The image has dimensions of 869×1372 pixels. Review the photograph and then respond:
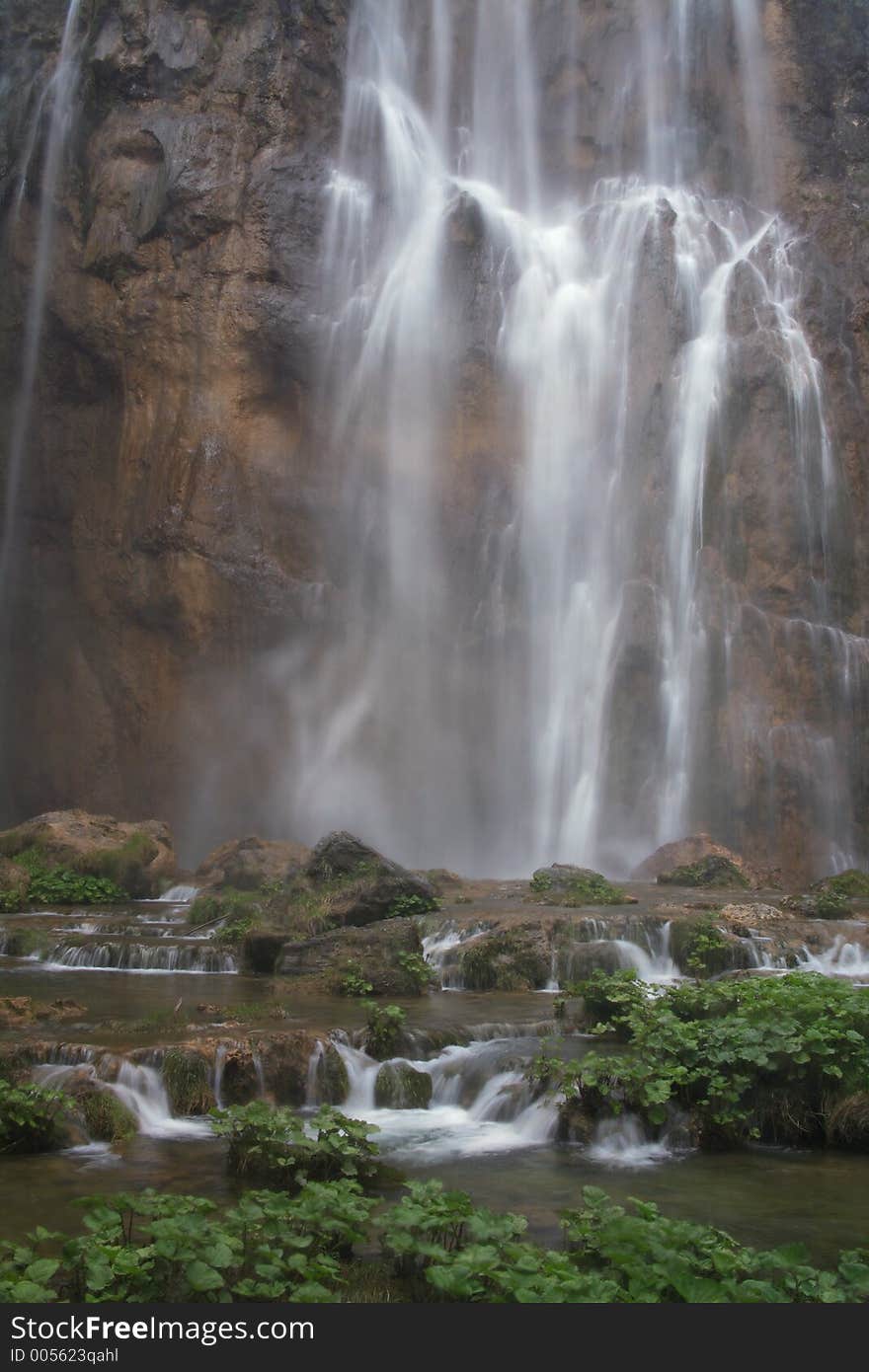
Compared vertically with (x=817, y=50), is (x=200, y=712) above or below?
below

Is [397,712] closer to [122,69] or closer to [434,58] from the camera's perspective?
[122,69]

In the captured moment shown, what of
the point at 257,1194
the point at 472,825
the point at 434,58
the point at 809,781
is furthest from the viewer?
the point at 434,58

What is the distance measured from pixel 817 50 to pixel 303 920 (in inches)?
1165

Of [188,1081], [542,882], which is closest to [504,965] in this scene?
[188,1081]

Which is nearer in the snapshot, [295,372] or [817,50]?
[295,372]

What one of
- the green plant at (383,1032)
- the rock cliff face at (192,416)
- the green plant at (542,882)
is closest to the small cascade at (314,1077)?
the green plant at (383,1032)

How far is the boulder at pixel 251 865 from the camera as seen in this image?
18.2 m

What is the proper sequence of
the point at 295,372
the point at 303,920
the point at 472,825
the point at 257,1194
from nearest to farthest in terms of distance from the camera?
1. the point at 257,1194
2. the point at 303,920
3. the point at 472,825
4. the point at 295,372

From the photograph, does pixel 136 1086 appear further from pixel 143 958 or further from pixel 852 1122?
pixel 143 958

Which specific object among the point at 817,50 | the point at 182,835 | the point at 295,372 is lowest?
the point at 182,835

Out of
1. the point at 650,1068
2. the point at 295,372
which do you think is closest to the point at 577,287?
the point at 295,372

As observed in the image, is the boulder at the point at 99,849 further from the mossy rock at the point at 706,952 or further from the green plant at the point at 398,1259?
the green plant at the point at 398,1259

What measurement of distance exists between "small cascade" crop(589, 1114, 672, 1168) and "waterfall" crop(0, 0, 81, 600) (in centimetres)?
2530

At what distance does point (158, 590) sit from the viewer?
27.8m
